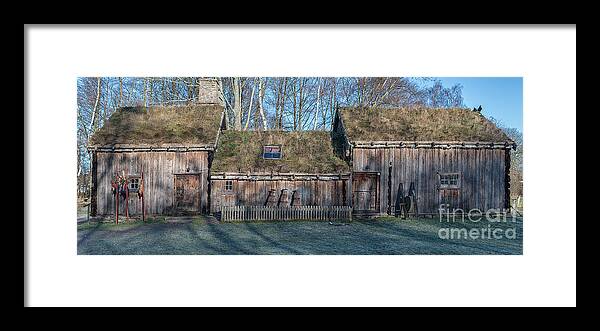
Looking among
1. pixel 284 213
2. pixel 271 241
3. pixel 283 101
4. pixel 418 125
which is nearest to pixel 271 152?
pixel 283 101

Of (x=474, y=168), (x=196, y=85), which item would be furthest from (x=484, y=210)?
(x=196, y=85)

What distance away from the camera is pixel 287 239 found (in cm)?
1323

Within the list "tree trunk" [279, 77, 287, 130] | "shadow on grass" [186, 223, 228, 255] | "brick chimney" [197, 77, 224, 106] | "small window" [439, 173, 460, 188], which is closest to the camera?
"shadow on grass" [186, 223, 228, 255]

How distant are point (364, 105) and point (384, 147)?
5.59 feet

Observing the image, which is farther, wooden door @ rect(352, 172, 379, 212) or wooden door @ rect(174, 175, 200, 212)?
wooden door @ rect(174, 175, 200, 212)

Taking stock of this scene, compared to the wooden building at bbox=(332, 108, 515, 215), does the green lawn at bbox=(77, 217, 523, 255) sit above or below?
below

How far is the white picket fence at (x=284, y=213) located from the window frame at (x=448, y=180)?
12.1ft

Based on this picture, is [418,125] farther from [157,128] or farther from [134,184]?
[134,184]

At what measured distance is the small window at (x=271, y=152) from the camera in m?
17.6

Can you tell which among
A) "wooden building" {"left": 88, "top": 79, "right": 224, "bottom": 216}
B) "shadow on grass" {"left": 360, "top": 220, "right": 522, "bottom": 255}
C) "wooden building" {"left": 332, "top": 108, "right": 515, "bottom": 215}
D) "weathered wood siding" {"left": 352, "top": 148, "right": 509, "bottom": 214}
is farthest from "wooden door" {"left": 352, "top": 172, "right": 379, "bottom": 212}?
"wooden building" {"left": 88, "top": 79, "right": 224, "bottom": 216}

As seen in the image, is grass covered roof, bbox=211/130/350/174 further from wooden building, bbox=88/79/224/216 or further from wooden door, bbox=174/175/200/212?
wooden door, bbox=174/175/200/212

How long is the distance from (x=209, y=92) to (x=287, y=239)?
26.6 feet

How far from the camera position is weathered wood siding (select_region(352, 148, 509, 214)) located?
17219mm
